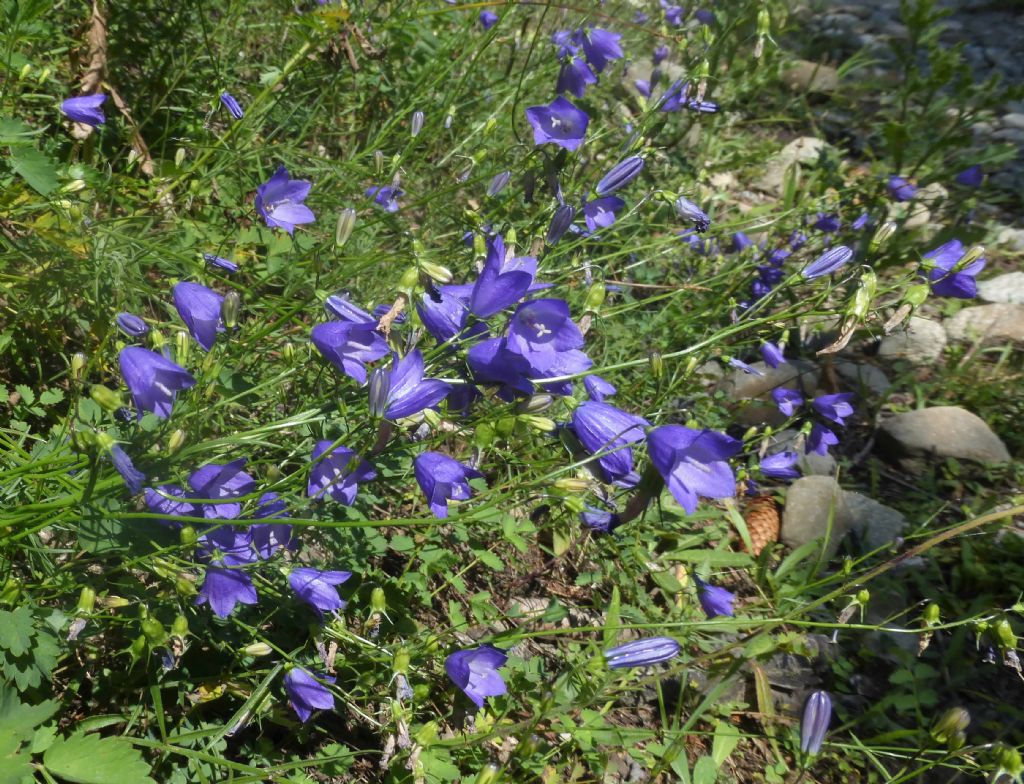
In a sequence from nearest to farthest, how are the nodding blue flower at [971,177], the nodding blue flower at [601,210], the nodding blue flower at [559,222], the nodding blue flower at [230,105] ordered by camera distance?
the nodding blue flower at [559,222] < the nodding blue flower at [230,105] < the nodding blue flower at [601,210] < the nodding blue flower at [971,177]

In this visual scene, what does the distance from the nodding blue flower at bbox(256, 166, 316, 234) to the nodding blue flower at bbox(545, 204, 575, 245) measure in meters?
0.68

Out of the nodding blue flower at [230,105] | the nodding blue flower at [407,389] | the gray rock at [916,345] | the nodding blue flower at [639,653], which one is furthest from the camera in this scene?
the gray rock at [916,345]

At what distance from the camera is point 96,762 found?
1518 mm

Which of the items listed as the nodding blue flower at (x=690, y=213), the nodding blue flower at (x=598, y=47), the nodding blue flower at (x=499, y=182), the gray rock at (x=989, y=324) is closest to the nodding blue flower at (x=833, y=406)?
the nodding blue flower at (x=690, y=213)

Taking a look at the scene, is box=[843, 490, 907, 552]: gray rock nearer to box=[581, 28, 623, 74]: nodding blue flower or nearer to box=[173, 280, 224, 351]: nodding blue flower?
box=[581, 28, 623, 74]: nodding blue flower

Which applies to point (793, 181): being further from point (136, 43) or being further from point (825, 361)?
point (136, 43)

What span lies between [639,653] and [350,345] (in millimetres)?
871

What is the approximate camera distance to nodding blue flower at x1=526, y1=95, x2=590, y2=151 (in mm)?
2631

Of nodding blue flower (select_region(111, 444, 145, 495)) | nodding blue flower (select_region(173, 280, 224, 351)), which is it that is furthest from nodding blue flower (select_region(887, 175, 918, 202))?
nodding blue flower (select_region(111, 444, 145, 495))

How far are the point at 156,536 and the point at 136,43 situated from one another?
88.8 inches

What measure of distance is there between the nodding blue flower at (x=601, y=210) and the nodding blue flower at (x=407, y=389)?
1.30 meters

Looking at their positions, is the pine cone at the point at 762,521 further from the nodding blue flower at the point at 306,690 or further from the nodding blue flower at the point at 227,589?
the nodding blue flower at the point at 227,589

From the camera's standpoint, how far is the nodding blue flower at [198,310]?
70.4 inches

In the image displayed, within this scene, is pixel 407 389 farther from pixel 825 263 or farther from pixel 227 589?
pixel 825 263
